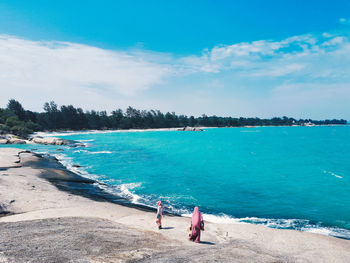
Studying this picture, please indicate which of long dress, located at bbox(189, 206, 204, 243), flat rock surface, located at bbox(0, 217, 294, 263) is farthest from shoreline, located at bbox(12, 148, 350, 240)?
flat rock surface, located at bbox(0, 217, 294, 263)

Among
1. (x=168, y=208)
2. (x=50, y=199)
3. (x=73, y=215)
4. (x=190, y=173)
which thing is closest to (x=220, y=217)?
(x=168, y=208)

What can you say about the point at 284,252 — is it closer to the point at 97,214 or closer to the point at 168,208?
the point at 168,208

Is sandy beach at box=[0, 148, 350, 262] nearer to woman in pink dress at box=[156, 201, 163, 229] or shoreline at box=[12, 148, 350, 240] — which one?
woman in pink dress at box=[156, 201, 163, 229]

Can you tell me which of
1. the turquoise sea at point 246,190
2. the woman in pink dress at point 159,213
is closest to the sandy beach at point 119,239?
the woman in pink dress at point 159,213

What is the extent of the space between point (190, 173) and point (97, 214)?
21832 mm

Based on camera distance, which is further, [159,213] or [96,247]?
[159,213]

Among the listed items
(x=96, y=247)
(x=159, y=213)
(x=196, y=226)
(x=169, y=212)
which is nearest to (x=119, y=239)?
(x=96, y=247)

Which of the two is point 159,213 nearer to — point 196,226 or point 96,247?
point 196,226

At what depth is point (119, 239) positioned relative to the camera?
1026cm

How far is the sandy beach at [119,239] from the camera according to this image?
855cm

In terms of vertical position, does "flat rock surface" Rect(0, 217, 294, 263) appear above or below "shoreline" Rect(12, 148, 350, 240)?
above

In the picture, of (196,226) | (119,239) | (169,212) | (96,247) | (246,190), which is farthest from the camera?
(246,190)

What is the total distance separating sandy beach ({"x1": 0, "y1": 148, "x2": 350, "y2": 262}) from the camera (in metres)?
8.55

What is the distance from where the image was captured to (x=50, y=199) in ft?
55.6
